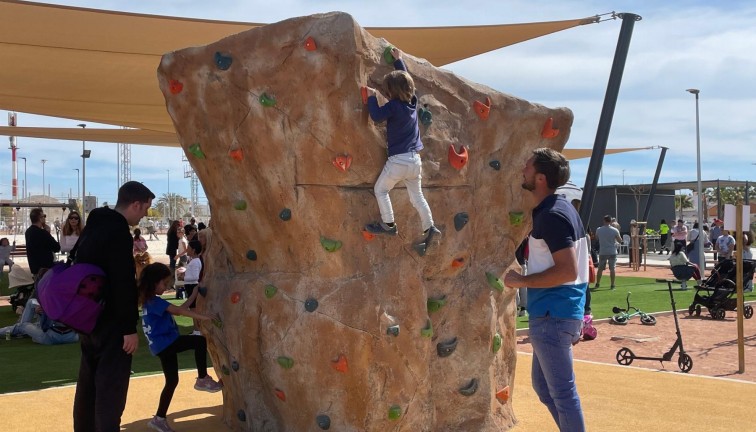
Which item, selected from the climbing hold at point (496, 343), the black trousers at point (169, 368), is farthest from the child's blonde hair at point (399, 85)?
the black trousers at point (169, 368)

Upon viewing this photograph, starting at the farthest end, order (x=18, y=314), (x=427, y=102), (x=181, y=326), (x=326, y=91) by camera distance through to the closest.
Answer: (x=18, y=314)
(x=181, y=326)
(x=427, y=102)
(x=326, y=91)

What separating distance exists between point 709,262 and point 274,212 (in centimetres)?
2414

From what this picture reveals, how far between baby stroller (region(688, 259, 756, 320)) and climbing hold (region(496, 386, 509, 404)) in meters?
7.78

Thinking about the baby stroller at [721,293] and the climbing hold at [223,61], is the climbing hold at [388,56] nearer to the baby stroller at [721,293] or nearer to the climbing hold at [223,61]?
A: the climbing hold at [223,61]

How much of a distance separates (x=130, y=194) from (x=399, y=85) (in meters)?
1.72

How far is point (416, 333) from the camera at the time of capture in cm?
482

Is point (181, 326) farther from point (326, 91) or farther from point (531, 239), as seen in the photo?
point (531, 239)

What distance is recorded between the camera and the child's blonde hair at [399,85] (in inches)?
179

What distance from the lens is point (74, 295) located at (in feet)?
13.0

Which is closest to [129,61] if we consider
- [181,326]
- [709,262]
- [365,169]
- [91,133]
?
[181,326]

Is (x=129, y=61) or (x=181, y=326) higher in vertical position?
(x=129, y=61)

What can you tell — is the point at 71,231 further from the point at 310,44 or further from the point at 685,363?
the point at 685,363

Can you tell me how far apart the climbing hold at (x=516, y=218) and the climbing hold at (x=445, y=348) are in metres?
1.03

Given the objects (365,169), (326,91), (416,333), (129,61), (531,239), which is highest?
(129,61)
